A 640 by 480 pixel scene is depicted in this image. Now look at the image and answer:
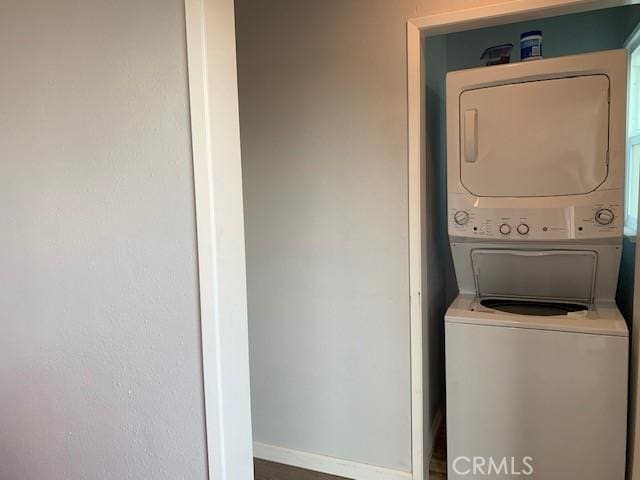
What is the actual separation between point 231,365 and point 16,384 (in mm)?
767

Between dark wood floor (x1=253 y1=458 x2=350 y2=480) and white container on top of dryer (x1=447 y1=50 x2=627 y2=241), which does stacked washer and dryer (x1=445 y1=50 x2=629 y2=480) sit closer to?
white container on top of dryer (x1=447 y1=50 x2=627 y2=241)

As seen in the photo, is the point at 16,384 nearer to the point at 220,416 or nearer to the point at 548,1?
the point at 220,416

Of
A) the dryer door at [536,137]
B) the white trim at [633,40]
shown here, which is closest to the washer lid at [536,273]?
the dryer door at [536,137]

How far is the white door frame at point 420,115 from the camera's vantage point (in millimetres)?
1752

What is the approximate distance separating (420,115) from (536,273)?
35.1 inches

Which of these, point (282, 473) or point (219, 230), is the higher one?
point (219, 230)

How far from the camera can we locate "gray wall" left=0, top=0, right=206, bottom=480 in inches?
44.8

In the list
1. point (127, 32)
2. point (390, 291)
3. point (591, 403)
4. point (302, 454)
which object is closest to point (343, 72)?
point (390, 291)

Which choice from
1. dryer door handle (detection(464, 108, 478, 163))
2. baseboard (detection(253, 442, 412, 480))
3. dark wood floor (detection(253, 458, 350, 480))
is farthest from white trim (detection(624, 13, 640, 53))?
dark wood floor (detection(253, 458, 350, 480))

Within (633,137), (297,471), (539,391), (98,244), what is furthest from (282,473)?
(633,137)

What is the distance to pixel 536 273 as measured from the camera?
7.16 feet

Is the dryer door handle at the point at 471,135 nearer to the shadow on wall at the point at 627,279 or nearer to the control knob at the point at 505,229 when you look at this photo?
the control knob at the point at 505,229

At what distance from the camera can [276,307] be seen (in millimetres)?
2346

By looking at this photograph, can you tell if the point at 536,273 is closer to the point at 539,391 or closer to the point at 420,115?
the point at 539,391
